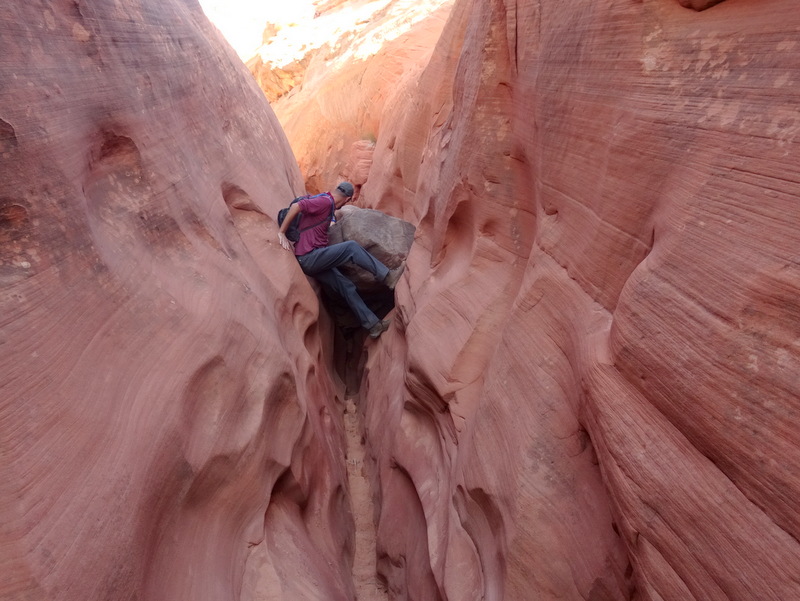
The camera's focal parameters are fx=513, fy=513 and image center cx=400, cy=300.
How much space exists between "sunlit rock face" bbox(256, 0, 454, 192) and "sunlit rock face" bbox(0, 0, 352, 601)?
395 centimetres

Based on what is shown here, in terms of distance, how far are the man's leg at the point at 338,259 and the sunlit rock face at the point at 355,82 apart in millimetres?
2441

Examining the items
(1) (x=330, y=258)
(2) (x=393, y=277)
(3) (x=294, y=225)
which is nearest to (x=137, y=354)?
(3) (x=294, y=225)

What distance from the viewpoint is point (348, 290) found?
530 cm

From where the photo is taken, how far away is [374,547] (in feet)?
12.6

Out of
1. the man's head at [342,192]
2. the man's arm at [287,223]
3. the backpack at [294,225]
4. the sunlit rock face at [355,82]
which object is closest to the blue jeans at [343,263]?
the backpack at [294,225]

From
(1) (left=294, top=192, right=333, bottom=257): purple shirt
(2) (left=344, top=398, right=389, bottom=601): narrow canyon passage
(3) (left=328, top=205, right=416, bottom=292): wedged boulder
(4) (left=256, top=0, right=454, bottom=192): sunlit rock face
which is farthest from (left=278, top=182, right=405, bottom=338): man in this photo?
(4) (left=256, top=0, right=454, bottom=192): sunlit rock face

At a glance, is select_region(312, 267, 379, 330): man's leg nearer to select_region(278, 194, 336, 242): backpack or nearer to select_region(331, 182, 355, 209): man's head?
select_region(278, 194, 336, 242): backpack

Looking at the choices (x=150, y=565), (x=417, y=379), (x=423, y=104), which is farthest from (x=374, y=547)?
(x=423, y=104)

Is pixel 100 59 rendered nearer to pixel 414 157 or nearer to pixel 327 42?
pixel 414 157

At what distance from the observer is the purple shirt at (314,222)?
498cm

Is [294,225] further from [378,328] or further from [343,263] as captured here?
[378,328]

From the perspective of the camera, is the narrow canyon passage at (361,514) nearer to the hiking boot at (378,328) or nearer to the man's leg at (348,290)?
the hiking boot at (378,328)

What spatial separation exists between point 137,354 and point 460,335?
1842 millimetres

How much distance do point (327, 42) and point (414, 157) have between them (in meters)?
5.93
